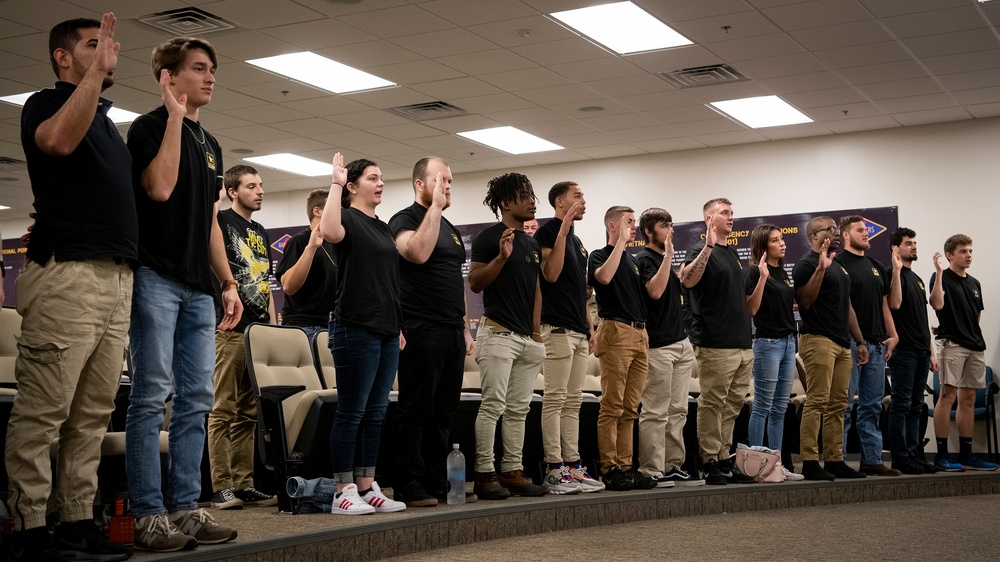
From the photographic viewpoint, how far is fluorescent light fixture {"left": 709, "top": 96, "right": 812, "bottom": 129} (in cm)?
972

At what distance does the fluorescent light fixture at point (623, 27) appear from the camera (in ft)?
23.8

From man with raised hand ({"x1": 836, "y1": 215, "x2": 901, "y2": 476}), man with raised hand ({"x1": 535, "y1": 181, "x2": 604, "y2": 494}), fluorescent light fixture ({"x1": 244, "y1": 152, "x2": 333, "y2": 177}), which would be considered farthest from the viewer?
fluorescent light fixture ({"x1": 244, "y1": 152, "x2": 333, "y2": 177})

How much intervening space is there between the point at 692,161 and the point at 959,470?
5235mm

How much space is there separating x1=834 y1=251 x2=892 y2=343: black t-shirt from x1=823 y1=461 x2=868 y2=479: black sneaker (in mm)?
889

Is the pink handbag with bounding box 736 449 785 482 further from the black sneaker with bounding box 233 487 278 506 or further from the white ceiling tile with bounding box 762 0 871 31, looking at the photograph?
the white ceiling tile with bounding box 762 0 871 31

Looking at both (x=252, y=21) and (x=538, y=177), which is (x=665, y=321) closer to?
(x=252, y=21)

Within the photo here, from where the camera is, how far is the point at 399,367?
176 inches

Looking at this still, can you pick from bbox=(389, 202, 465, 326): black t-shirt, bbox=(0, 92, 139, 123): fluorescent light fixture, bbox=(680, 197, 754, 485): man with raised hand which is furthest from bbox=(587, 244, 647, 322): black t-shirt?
bbox=(0, 92, 139, 123): fluorescent light fixture

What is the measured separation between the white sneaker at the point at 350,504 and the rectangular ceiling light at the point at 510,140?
709cm

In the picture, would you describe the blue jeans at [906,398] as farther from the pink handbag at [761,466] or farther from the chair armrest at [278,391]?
the chair armrest at [278,391]

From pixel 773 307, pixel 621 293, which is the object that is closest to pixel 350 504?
pixel 621 293

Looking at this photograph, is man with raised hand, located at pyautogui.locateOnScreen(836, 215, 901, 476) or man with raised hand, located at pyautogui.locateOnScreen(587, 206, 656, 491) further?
man with raised hand, located at pyautogui.locateOnScreen(836, 215, 901, 476)

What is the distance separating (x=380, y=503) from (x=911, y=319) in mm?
4774

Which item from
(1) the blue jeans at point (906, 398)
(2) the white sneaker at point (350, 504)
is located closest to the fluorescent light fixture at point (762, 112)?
(1) the blue jeans at point (906, 398)
